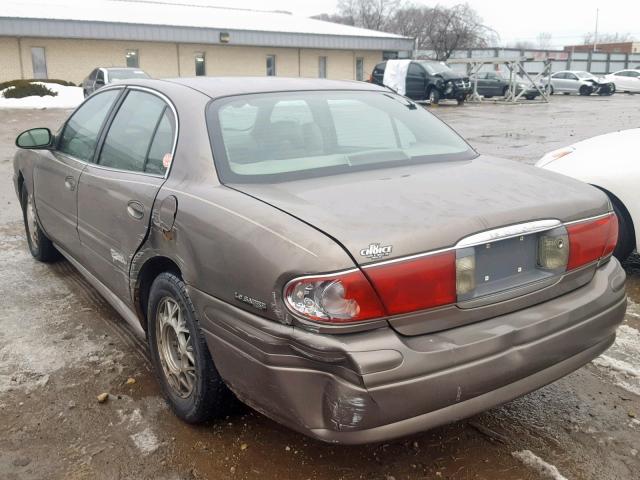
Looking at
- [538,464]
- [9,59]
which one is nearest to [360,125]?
[538,464]

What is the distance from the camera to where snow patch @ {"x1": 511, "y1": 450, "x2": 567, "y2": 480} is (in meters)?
2.54

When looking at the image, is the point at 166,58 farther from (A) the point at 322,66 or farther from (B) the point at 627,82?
(B) the point at 627,82

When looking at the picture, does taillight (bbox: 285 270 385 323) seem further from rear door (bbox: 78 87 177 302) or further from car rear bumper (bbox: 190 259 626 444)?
rear door (bbox: 78 87 177 302)

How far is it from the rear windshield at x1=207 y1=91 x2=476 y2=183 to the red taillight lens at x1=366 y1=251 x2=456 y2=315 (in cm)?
82

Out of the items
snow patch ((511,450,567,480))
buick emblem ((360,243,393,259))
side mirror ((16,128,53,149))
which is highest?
side mirror ((16,128,53,149))

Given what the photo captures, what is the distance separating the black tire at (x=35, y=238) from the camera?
16.8ft

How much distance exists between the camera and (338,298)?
82.7 inches

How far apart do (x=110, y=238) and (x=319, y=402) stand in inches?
68.9

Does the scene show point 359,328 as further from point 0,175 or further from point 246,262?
point 0,175

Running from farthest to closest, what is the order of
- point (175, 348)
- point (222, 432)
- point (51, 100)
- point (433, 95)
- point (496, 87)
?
point (496, 87)
point (433, 95)
point (51, 100)
point (175, 348)
point (222, 432)

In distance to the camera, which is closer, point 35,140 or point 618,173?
point 35,140

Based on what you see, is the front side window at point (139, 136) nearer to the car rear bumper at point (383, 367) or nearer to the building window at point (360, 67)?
the car rear bumper at point (383, 367)

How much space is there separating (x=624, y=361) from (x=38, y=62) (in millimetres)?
31842

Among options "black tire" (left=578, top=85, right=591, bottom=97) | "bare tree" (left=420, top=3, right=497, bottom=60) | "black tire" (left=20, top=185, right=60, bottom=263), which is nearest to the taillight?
"black tire" (left=20, top=185, right=60, bottom=263)
